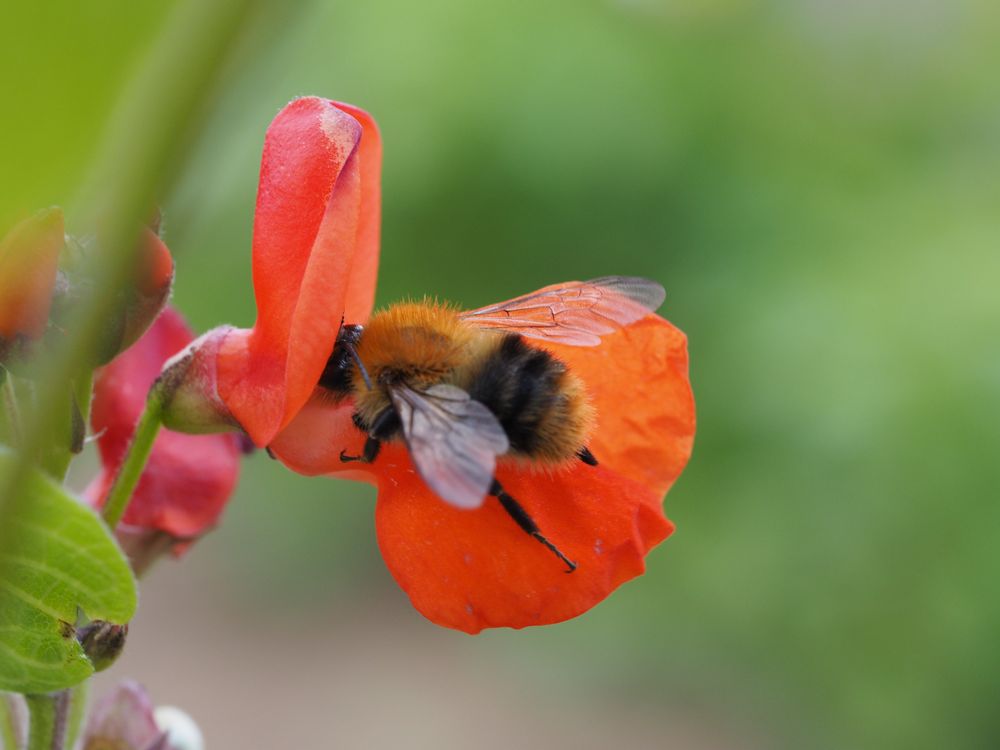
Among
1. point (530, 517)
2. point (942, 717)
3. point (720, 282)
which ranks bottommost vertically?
point (942, 717)

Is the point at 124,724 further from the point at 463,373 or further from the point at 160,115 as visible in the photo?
the point at 160,115

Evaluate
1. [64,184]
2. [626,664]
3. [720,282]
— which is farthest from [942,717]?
[64,184]

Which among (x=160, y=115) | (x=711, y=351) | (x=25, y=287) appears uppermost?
(x=160, y=115)

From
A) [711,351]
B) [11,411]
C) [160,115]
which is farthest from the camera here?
[711,351]

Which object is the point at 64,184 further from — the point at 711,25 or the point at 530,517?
the point at 711,25

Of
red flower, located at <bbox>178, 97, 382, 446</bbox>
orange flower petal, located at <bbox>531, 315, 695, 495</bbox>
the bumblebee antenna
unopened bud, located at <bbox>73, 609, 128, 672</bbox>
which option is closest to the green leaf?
unopened bud, located at <bbox>73, 609, 128, 672</bbox>

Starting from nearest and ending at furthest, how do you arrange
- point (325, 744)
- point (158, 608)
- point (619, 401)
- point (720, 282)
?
point (619, 401)
point (720, 282)
point (325, 744)
point (158, 608)

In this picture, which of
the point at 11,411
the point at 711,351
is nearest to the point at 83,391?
the point at 11,411
